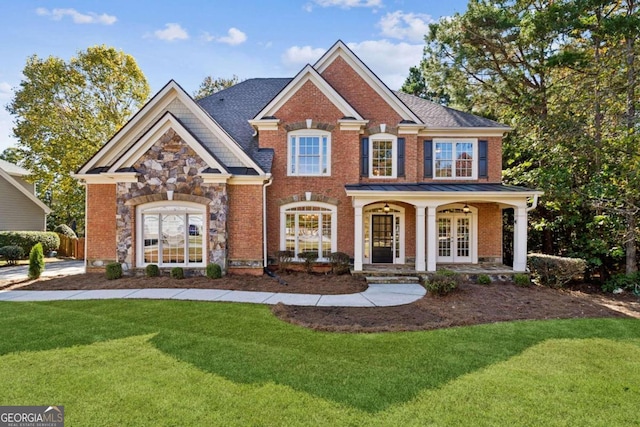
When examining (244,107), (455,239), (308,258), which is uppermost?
(244,107)

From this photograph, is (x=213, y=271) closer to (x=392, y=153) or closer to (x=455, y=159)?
(x=392, y=153)

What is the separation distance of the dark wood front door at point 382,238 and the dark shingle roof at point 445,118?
4464mm

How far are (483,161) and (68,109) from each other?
81.6 feet

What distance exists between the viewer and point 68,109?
20.7 metres

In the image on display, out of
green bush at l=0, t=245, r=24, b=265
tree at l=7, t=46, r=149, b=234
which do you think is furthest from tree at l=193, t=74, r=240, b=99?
green bush at l=0, t=245, r=24, b=265

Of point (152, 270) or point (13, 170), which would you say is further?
point (13, 170)

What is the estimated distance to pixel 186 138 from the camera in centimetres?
1120

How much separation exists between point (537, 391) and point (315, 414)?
2.95m

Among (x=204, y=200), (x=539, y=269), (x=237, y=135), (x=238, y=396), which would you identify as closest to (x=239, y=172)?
(x=204, y=200)

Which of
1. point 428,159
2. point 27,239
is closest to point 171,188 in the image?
point 428,159

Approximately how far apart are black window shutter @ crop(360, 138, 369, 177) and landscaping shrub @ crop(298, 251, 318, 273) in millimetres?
3969

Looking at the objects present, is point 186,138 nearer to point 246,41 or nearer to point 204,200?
point 204,200

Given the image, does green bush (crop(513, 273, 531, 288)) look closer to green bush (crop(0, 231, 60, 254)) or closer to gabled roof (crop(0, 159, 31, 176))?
green bush (crop(0, 231, 60, 254))

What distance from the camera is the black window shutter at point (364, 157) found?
13344 mm
